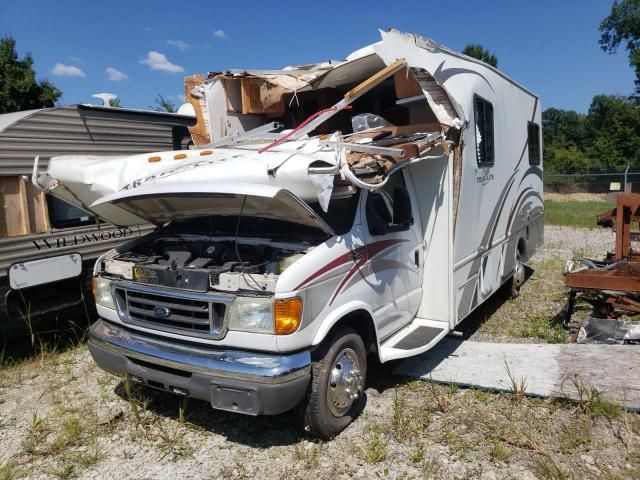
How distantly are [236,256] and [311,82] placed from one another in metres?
2.60

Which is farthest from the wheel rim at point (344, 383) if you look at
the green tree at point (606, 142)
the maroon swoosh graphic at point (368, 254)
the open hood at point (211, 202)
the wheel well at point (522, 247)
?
the green tree at point (606, 142)

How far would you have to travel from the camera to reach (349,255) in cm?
386

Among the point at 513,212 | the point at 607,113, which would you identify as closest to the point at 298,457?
the point at 513,212

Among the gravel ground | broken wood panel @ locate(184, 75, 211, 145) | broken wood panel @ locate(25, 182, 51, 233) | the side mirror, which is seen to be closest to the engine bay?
the gravel ground

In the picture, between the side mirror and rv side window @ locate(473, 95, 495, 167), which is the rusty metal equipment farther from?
the side mirror

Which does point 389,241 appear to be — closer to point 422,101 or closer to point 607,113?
point 422,101

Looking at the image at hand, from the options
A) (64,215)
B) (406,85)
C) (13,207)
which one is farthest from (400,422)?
(13,207)

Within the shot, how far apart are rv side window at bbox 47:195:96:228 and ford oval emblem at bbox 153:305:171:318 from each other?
2509mm

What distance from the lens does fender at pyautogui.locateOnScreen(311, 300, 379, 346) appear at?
11.5 feet

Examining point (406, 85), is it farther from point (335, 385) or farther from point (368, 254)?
point (335, 385)

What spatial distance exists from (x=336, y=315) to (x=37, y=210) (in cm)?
377

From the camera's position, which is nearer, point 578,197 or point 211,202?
point 211,202

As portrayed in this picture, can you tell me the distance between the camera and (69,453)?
387cm

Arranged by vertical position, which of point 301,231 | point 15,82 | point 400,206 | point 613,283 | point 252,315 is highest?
point 15,82
